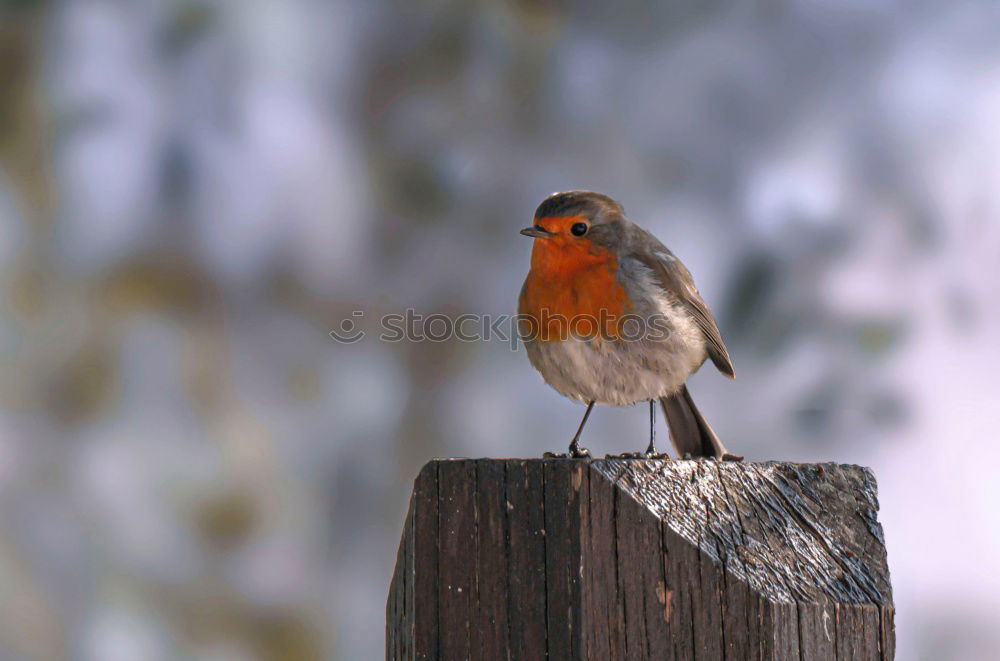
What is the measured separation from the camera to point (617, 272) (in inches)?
118

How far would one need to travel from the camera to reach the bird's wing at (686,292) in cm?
312

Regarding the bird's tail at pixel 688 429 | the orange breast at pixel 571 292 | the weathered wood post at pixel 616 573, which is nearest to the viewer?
the weathered wood post at pixel 616 573

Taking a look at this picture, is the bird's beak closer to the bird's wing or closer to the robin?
the robin

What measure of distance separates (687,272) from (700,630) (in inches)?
83.6

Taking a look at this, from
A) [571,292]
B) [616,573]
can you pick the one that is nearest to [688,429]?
[571,292]

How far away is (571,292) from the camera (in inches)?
115

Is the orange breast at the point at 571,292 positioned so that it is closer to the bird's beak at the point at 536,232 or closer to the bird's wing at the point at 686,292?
the bird's beak at the point at 536,232

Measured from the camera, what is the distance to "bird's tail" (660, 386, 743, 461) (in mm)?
3098

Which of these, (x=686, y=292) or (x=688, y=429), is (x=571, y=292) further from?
(x=688, y=429)

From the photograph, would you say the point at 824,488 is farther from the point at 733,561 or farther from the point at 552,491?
the point at 552,491

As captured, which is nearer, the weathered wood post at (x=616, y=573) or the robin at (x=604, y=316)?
the weathered wood post at (x=616, y=573)

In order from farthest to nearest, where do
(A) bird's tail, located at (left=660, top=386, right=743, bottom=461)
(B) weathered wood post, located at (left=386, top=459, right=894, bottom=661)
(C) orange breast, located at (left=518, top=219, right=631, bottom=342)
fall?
(A) bird's tail, located at (left=660, top=386, right=743, bottom=461) < (C) orange breast, located at (left=518, top=219, right=631, bottom=342) < (B) weathered wood post, located at (left=386, top=459, right=894, bottom=661)

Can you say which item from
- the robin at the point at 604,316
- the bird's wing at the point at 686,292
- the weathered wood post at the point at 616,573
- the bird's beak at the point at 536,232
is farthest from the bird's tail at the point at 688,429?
the weathered wood post at the point at 616,573

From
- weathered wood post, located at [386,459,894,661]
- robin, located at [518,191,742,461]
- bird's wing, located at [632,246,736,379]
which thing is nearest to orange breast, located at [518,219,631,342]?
robin, located at [518,191,742,461]
